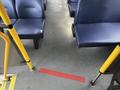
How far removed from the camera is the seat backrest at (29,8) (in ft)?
7.79

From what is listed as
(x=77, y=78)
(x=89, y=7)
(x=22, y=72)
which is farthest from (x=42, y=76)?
(x=89, y=7)

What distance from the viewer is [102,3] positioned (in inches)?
86.4

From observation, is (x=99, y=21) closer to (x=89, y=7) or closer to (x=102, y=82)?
(x=89, y=7)

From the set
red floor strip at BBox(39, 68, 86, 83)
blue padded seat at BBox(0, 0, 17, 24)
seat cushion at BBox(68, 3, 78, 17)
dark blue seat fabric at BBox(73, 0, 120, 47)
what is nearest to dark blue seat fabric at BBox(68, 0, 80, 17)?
seat cushion at BBox(68, 3, 78, 17)

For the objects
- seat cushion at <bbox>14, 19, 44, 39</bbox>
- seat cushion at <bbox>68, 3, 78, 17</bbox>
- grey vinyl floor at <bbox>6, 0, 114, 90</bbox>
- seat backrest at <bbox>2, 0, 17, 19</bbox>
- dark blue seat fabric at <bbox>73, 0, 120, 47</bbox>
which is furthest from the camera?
seat cushion at <bbox>68, 3, 78, 17</bbox>

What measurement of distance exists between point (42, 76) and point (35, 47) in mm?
574

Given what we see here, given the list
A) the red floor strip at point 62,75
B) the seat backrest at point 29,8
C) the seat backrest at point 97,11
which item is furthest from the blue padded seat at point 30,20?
the seat backrest at point 97,11

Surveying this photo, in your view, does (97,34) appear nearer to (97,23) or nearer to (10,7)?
(97,23)

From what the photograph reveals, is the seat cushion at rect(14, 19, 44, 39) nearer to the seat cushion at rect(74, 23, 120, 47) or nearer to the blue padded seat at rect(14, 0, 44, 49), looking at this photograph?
the blue padded seat at rect(14, 0, 44, 49)

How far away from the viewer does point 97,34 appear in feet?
7.10

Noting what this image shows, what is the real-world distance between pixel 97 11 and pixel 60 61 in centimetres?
89

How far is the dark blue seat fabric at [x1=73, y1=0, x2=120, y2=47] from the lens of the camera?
2.08 metres

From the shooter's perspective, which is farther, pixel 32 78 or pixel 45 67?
pixel 45 67

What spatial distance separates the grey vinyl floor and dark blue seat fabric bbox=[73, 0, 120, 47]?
1.16 ft
